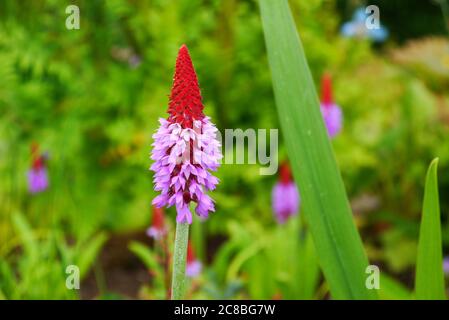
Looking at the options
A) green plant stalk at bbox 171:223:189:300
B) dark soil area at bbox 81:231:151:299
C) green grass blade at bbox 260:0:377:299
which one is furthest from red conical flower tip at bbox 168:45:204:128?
dark soil area at bbox 81:231:151:299

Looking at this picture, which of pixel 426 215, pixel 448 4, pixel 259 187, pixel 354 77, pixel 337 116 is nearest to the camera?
pixel 426 215

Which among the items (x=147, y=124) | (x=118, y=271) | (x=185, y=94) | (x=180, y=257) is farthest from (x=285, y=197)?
(x=185, y=94)

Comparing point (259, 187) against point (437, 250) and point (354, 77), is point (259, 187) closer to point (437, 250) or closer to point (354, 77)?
point (354, 77)

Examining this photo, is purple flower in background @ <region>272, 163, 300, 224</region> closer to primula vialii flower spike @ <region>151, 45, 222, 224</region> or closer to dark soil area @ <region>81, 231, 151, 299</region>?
dark soil area @ <region>81, 231, 151, 299</region>

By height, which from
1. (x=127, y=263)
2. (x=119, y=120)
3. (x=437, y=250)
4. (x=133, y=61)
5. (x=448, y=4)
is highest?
(x=448, y=4)

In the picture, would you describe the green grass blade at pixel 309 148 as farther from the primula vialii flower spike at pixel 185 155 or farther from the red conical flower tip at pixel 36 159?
the red conical flower tip at pixel 36 159

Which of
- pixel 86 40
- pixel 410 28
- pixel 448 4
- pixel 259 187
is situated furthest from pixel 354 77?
pixel 410 28

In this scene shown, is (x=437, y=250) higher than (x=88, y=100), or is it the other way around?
(x=88, y=100)

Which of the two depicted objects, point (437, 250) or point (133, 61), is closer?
point (437, 250)
